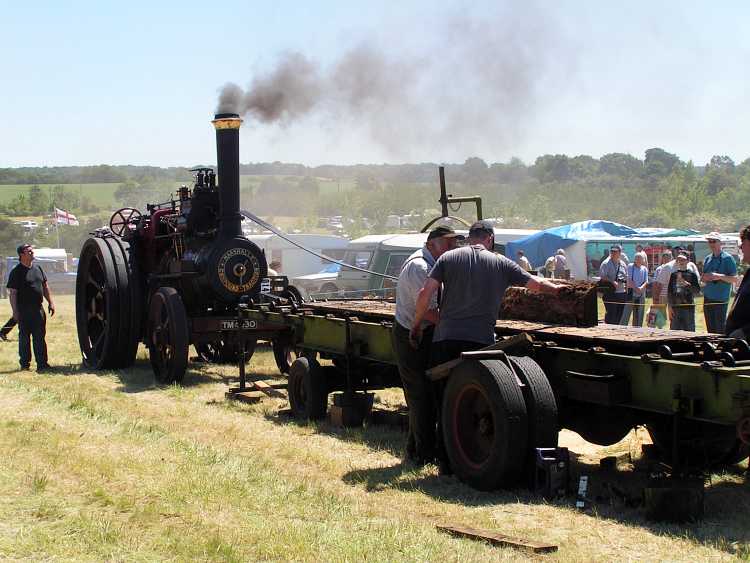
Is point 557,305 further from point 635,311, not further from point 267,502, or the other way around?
point 635,311

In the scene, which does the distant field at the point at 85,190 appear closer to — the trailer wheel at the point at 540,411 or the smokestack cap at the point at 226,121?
the smokestack cap at the point at 226,121

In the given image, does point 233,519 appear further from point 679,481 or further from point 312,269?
point 312,269

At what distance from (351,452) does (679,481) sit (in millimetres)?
2735

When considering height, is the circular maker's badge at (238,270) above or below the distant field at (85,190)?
below

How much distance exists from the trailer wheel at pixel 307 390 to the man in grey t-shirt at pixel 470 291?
252 cm

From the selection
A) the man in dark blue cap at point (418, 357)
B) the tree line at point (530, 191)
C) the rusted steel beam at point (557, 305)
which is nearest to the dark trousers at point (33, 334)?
the man in dark blue cap at point (418, 357)

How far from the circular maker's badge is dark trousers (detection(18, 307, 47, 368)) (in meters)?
2.68

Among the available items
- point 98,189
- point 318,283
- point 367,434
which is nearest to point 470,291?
point 367,434

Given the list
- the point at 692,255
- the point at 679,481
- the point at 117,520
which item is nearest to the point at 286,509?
the point at 117,520

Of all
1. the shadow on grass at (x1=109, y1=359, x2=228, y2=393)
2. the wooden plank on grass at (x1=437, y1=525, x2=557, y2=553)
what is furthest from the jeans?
the wooden plank on grass at (x1=437, y1=525, x2=557, y2=553)

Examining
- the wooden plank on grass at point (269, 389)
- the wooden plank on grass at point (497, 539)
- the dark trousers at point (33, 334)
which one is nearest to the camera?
the wooden plank on grass at point (497, 539)

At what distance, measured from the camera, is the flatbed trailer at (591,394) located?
17.2 ft

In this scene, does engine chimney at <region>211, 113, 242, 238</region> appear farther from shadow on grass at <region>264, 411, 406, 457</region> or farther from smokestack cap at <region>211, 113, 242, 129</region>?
shadow on grass at <region>264, 411, 406, 457</region>

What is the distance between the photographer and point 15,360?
557 inches
